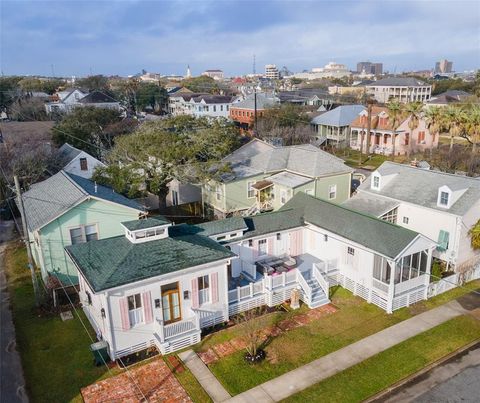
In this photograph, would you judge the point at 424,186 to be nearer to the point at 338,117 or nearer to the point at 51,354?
the point at 51,354

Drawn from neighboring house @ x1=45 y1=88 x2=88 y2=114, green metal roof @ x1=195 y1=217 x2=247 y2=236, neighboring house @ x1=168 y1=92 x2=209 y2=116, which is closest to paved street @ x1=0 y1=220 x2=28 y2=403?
green metal roof @ x1=195 y1=217 x2=247 y2=236

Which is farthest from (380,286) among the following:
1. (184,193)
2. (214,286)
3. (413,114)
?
(413,114)

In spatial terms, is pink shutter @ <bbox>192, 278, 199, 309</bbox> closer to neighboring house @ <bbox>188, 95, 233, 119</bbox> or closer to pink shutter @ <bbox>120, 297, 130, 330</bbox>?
pink shutter @ <bbox>120, 297, 130, 330</bbox>

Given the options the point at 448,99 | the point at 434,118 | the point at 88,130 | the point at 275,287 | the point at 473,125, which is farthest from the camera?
the point at 448,99

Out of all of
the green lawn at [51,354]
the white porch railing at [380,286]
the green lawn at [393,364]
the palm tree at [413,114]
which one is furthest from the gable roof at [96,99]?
the green lawn at [393,364]

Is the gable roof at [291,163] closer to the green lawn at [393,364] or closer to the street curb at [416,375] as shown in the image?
the green lawn at [393,364]
